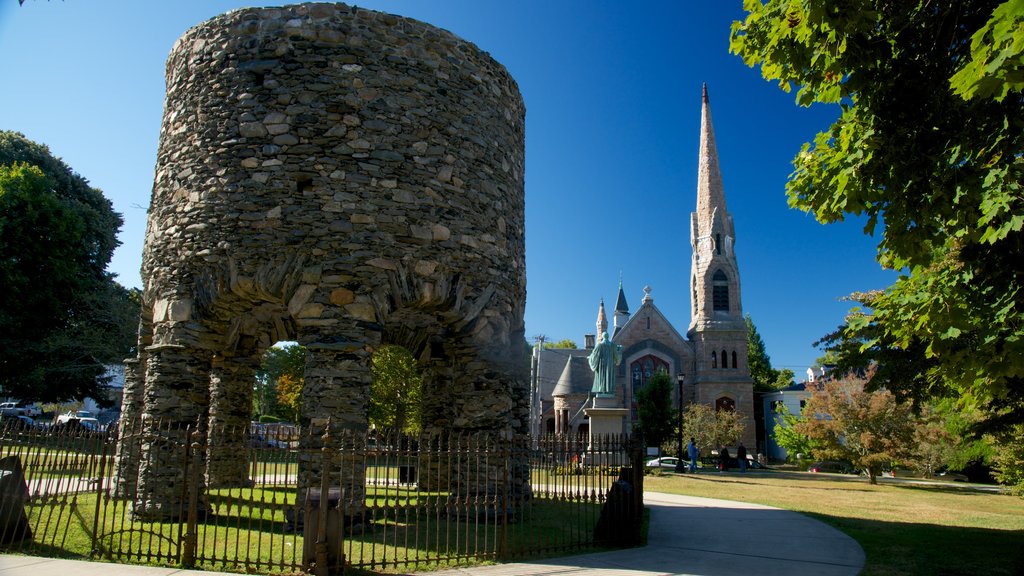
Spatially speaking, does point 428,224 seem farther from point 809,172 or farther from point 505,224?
point 809,172

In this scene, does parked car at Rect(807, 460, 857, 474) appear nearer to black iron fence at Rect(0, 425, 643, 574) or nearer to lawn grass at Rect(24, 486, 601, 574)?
black iron fence at Rect(0, 425, 643, 574)

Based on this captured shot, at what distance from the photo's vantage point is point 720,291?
56.4 metres

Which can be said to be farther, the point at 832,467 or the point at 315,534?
the point at 832,467

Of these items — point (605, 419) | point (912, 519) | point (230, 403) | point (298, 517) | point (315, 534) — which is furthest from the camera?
point (605, 419)

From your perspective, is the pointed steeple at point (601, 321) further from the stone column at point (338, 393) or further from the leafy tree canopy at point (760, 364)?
the stone column at point (338, 393)

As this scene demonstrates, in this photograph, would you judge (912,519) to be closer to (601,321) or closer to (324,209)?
(324,209)

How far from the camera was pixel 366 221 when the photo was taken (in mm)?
9898

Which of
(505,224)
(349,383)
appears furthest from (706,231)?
(349,383)

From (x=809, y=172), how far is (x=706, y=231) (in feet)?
172

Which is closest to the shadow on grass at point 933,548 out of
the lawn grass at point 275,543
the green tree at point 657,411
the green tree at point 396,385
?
the lawn grass at point 275,543

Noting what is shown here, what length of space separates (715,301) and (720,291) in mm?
1006

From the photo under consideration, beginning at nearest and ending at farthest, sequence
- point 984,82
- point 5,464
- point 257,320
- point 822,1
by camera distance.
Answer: point 984,82 → point 822,1 → point 5,464 → point 257,320

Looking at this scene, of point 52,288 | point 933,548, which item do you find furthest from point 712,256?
point 933,548

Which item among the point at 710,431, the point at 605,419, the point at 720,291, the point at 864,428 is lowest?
the point at 710,431
